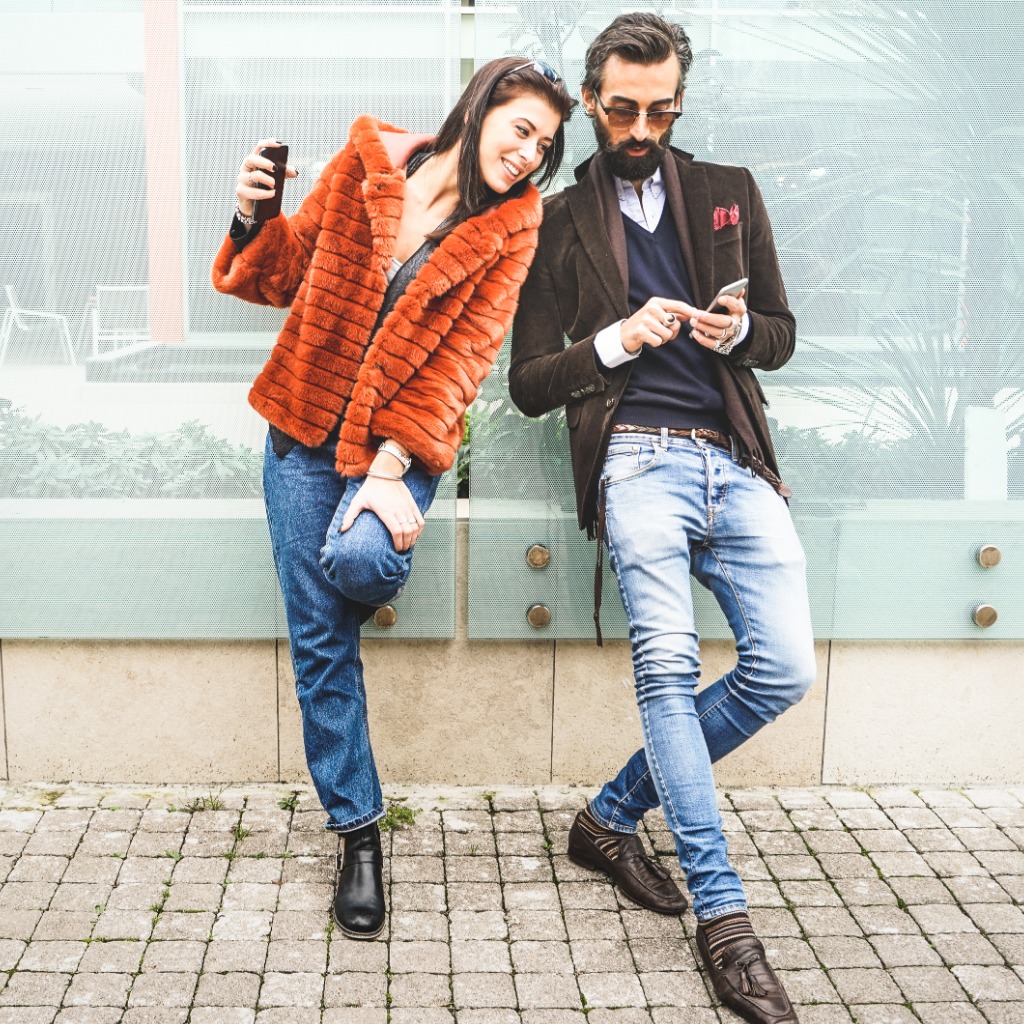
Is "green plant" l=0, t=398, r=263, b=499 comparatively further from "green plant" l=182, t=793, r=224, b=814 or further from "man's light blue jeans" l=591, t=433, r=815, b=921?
"man's light blue jeans" l=591, t=433, r=815, b=921

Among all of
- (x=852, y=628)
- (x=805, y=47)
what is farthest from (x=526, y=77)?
(x=852, y=628)

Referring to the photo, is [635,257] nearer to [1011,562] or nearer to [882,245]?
[882,245]

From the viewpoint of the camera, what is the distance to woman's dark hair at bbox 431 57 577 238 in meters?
3.20

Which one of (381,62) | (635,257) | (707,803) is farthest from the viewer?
(381,62)

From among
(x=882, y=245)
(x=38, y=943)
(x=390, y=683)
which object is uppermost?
(x=882, y=245)

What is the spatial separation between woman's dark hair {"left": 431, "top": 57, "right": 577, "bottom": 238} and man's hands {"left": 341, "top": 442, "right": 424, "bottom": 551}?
623 mm

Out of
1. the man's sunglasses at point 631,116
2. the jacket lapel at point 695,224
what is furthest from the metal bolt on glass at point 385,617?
the man's sunglasses at point 631,116

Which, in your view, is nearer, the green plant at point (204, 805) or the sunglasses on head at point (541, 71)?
the sunglasses on head at point (541, 71)

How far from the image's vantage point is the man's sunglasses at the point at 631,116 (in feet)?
11.0

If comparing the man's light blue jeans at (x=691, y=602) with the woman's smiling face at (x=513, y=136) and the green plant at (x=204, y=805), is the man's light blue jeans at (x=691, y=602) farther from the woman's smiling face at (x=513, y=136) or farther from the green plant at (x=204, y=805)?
the green plant at (x=204, y=805)

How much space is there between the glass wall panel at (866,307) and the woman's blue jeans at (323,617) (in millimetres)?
774

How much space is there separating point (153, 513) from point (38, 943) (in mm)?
1432

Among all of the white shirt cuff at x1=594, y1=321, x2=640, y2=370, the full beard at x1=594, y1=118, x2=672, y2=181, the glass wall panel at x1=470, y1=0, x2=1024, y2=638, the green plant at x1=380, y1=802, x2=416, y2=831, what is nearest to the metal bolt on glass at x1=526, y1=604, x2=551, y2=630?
the glass wall panel at x1=470, y1=0, x2=1024, y2=638

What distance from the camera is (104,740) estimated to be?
4195 mm
